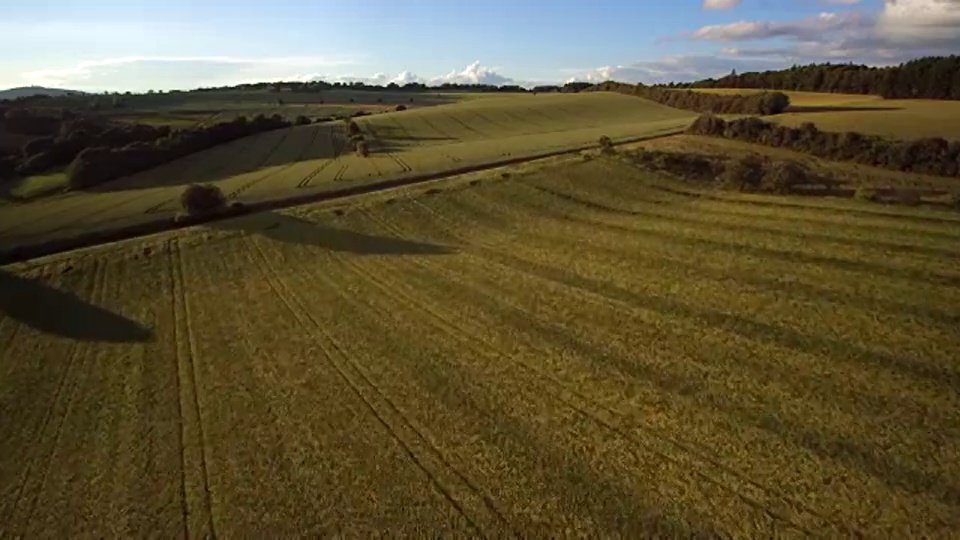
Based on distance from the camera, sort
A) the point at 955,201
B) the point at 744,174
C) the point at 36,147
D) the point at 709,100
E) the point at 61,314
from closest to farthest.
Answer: the point at 61,314 < the point at 955,201 < the point at 744,174 < the point at 36,147 < the point at 709,100

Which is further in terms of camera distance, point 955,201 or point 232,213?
point 232,213

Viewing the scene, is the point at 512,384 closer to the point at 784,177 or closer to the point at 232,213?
the point at 784,177

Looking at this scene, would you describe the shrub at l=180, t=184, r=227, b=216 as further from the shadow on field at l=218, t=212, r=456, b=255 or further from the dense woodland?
the dense woodland

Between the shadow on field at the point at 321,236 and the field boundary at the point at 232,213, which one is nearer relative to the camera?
the shadow on field at the point at 321,236

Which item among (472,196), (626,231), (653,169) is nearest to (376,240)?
(472,196)

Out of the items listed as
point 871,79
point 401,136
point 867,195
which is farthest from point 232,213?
point 871,79

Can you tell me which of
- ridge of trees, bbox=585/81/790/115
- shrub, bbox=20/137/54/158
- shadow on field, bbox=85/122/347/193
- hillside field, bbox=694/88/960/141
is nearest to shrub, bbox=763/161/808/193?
hillside field, bbox=694/88/960/141

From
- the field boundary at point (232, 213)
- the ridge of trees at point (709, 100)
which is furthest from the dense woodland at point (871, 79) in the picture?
the field boundary at point (232, 213)

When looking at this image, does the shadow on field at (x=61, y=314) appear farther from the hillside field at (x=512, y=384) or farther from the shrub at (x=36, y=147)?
the shrub at (x=36, y=147)

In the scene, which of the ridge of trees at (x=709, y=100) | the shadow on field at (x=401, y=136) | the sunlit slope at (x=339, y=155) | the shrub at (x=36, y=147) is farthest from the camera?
the shadow on field at (x=401, y=136)
